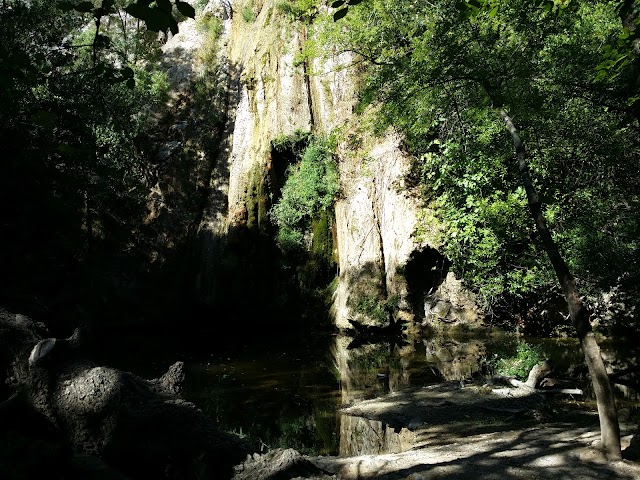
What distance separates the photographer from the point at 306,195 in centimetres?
2034

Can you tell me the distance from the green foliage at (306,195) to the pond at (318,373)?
4.81m

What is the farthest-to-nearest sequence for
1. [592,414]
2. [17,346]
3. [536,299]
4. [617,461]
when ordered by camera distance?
1. [536,299]
2. [592,414]
3. [617,461]
4. [17,346]

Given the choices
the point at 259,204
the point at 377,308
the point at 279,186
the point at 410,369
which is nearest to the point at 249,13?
the point at 279,186

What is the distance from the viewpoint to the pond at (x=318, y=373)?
26.3 ft

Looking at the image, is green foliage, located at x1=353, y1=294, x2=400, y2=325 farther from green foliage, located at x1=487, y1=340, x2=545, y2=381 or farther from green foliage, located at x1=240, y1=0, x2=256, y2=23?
green foliage, located at x1=240, y1=0, x2=256, y2=23

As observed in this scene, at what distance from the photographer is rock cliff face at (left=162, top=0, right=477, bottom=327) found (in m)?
16.9

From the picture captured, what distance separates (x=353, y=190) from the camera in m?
19.3

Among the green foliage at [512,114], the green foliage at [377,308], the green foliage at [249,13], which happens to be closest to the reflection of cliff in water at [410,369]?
the green foliage at [377,308]

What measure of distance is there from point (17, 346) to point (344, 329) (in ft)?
48.8

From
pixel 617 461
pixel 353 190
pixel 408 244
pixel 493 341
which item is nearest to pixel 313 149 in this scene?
pixel 353 190

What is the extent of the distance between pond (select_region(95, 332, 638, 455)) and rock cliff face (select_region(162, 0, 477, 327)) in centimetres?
184

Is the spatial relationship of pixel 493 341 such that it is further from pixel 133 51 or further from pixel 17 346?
pixel 133 51

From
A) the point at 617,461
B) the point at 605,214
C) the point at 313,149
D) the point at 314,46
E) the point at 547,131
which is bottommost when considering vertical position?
the point at 617,461

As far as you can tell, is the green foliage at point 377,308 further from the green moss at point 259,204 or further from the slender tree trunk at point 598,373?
the slender tree trunk at point 598,373
